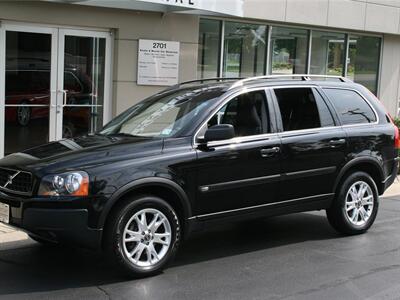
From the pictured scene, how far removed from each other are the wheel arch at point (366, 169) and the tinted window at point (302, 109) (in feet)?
1.69

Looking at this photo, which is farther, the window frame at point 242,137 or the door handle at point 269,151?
the door handle at point 269,151

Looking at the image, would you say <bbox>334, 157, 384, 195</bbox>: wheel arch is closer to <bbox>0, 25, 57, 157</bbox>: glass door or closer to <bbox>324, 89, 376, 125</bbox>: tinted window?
<bbox>324, 89, 376, 125</bbox>: tinted window

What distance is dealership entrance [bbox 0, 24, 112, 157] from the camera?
31.6 ft

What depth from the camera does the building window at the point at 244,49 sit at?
12875 millimetres

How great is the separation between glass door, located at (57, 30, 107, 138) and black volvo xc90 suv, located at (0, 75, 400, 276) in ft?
12.9

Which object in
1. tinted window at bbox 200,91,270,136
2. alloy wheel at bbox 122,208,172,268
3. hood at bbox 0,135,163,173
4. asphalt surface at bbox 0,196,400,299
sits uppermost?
tinted window at bbox 200,91,270,136

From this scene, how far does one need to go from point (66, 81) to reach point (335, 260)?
602 centimetres

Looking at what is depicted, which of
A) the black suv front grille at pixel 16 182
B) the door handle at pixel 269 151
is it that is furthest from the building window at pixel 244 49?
the black suv front grille at pixel 16 182

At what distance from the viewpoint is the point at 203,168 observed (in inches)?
216

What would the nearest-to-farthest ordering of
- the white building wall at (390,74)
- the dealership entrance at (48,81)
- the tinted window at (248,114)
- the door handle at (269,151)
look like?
the door handle at (269,151) < the tinted window at (248,114) < the dealership entrance at (48,81) < the white building wall at (390,74)

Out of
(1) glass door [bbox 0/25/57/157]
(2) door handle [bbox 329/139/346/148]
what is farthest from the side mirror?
(1) glass door [bbox 0/25/57/157]

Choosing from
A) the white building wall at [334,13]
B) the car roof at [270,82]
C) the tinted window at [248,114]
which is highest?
the white building wall at [334,13]

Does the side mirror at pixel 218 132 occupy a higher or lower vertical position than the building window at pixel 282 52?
lower

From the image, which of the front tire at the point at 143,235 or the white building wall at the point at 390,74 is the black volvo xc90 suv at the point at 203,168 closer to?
the front tire at the point at 143,235
